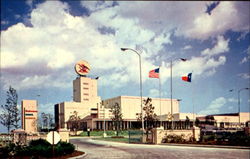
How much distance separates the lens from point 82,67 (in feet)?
461

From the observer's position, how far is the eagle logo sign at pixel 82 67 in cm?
13862

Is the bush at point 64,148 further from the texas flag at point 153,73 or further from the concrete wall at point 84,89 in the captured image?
the concrete wall at point 84,89

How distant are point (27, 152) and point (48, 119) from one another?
248 ft

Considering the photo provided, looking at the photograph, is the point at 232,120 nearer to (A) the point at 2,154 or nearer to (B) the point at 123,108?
(B) the point at 123,108


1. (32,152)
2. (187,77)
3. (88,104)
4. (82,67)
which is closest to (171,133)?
(187,77)

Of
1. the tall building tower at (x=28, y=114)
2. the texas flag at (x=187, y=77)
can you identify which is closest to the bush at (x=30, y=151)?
the texas flag at (x=187, y=77)

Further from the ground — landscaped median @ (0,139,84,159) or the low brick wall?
landscaped median @ (0,139,84,159)

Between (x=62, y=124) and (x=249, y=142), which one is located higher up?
(x=249, y=142)

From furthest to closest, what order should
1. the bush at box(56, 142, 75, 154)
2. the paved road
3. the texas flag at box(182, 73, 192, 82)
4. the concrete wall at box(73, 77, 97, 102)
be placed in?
the concrete wall at box(73, 77, 97, 102), the texas flag at box(182, 73, 192, 82), the bush at box(56, 142, 75, 154), the paved road

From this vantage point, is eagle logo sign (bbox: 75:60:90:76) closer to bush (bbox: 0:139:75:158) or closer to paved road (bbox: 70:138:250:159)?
paved road (bbox: 70:138:250:159)

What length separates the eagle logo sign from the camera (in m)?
139

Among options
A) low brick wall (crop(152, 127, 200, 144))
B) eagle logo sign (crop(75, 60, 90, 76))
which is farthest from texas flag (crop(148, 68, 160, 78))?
eagle logo sign (crop(75, 60, 90, 76))

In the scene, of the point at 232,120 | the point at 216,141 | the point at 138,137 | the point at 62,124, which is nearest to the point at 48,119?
the point at 62,124

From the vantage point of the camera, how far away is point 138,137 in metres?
36.5
